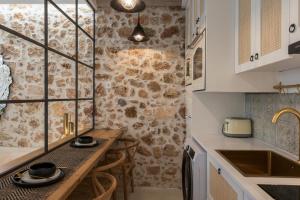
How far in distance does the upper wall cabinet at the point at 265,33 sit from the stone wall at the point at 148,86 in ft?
4.84

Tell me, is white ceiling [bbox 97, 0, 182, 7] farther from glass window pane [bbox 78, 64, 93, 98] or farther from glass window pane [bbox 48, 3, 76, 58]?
glass window pane [bbox 78, 64, 93, 98]

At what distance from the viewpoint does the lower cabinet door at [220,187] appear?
49.1 inches

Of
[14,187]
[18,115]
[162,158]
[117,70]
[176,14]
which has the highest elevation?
[176,14]

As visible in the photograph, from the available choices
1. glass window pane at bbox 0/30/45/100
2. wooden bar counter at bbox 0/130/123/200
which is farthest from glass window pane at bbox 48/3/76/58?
wooden bar counter at bbox 0/130/123/200

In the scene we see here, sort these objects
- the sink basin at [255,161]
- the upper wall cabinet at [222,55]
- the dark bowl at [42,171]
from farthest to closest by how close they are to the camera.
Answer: the upper wall cabinet at [222,55] → the sink basin at [255,161] → the dark bowl at [42,171]

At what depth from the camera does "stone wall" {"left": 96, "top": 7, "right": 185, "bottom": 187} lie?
3361mm

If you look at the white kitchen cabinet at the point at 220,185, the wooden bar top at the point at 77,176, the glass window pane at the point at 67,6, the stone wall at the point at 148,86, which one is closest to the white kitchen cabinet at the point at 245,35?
the white kitchen cabinet at the point at 220,185

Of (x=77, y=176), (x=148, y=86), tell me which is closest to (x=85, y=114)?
(x=148, y=86)

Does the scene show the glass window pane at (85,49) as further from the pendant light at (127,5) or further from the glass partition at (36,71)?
the pendant light at (127,5)

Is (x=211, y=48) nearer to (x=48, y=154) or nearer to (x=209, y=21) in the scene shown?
(x=209, y=21)

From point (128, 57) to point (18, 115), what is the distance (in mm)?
1685

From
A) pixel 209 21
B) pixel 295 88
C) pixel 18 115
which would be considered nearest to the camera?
pixel 295 88

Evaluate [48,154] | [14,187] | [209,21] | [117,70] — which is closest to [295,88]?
[209,21]

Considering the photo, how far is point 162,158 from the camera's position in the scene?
11.2 feet
